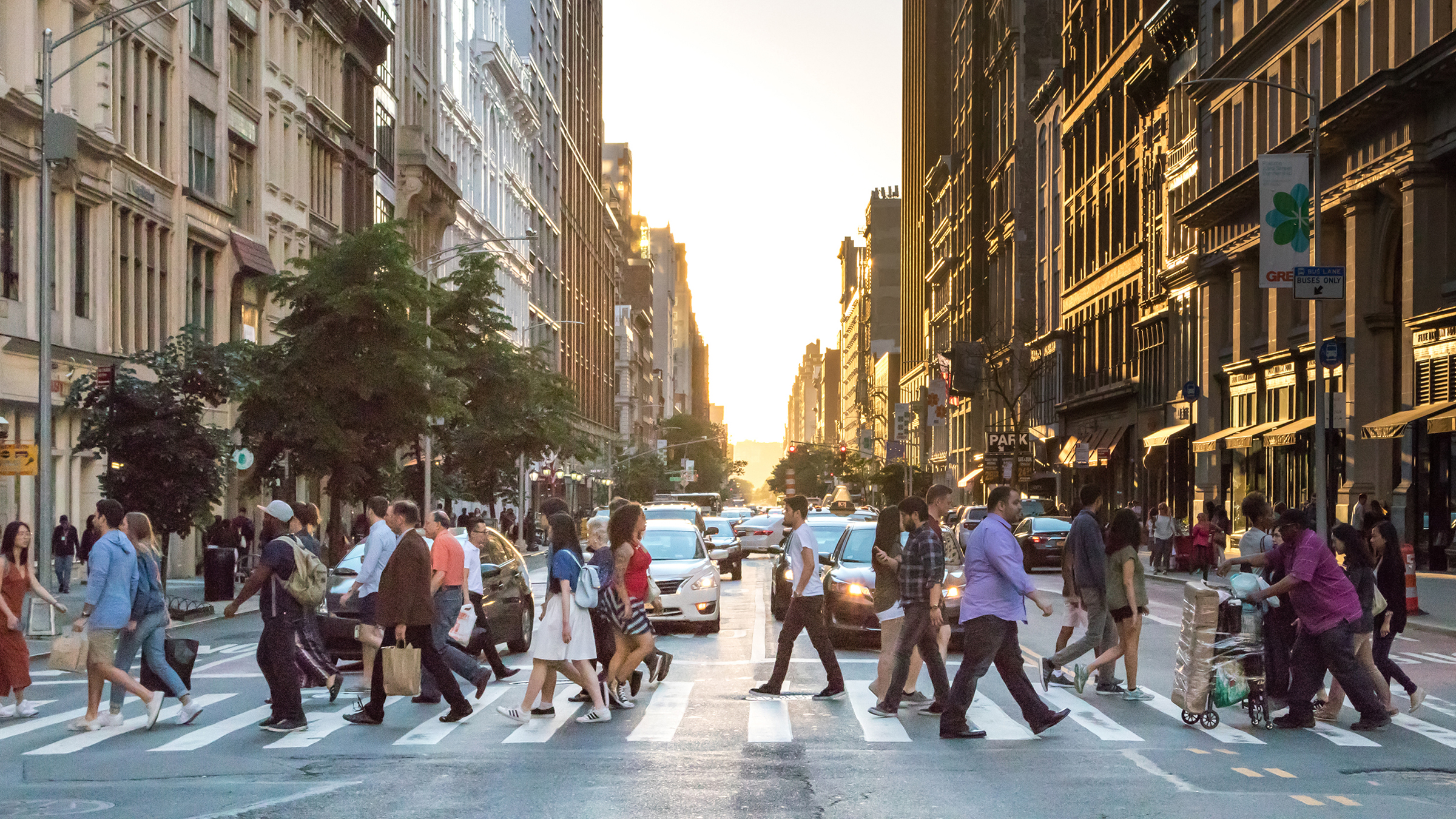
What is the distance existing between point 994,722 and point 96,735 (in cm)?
704

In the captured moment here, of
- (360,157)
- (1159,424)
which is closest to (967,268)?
(1159,424)

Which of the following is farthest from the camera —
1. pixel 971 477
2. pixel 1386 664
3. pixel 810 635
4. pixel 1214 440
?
pixel 971 477

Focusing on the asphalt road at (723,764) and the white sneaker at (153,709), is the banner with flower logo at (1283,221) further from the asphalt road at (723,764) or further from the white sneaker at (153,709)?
the white sneaker at (153,709)

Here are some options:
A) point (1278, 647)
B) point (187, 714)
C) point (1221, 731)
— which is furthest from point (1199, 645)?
point (187, 714)

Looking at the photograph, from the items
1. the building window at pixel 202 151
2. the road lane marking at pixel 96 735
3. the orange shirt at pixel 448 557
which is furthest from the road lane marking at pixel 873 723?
the building window at pixel 202 151

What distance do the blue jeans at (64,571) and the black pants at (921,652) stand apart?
877 inches

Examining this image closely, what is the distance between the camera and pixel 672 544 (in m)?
25.2

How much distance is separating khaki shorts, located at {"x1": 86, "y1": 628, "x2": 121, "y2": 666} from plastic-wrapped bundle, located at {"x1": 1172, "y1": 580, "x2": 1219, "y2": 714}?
8389 millimetres

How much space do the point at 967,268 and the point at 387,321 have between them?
7866 centimetres

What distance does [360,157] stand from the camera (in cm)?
5688

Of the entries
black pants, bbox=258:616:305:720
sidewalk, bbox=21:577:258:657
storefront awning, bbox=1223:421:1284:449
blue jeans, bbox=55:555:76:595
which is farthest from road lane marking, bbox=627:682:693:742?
storefront awning, bbox=1223:421:1284:449

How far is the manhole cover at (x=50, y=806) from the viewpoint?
946 centimetres

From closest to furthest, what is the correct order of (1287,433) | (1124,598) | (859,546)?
(1124,598) < (859,546) < (1287,433)

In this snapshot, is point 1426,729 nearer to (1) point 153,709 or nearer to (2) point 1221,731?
(2) point 1221,731
